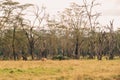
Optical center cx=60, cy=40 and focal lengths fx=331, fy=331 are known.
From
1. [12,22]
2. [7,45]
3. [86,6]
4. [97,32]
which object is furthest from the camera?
[97,32]

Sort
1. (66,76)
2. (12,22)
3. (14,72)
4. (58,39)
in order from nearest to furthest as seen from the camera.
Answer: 1. (66,76)
2. (14,72)
3. (12,22)
4. (58,39)

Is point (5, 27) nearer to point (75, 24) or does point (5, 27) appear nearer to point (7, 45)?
point (7, 45)

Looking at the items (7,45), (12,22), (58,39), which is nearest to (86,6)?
(12,22)

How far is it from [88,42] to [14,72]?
162ft

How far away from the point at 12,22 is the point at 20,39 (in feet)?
15.1

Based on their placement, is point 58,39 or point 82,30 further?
point 58,39

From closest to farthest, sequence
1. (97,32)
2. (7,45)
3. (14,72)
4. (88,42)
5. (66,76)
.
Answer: (66,76), (14,72), (7,45), (97,32), (88,42)

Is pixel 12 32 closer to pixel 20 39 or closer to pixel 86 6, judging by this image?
pixel 20 39

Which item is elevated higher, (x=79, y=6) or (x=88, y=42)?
(x=79, y=6)

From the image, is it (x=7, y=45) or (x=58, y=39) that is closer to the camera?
(x=7, y=45)

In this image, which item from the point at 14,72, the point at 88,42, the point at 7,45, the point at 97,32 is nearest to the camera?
the point at 14,72

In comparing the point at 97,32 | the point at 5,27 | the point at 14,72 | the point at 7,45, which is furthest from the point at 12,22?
the point at 14,72

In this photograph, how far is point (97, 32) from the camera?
6356 centimetres

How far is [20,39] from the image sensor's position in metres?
58.2
